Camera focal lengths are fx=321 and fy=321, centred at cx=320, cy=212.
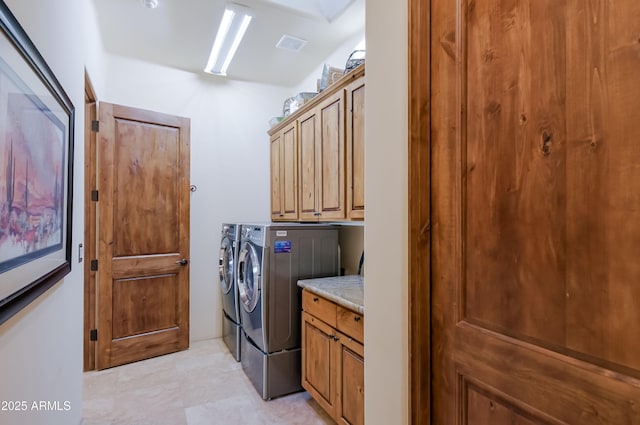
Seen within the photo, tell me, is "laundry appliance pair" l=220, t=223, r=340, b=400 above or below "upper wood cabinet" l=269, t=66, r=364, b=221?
below

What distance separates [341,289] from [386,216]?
0.97m

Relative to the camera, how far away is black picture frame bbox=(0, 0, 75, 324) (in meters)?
0.82

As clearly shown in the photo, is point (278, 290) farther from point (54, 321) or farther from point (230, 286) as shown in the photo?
point (54, 321)

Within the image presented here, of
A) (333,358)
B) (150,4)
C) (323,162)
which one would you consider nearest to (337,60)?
(323,162)

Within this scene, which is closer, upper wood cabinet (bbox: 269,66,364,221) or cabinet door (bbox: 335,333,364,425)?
cabinet door (bbox: 335,333,364,425)

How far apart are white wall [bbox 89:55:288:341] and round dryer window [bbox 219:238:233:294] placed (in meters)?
0.25

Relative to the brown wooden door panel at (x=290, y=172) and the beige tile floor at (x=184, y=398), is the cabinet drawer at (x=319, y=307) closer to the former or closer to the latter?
the beige tile floor at (x=184, y=398)

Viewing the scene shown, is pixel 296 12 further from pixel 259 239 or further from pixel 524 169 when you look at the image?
pixel 524 169

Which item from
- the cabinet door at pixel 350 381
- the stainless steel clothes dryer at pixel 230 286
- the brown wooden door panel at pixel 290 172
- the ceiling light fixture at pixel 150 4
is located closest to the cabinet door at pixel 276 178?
the brown wooden door panel at pixel 290 172

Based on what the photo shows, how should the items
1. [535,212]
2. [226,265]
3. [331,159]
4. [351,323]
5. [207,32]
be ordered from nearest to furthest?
[535,212]
[351,323]
[331,159]
[207,32]
[226,265]

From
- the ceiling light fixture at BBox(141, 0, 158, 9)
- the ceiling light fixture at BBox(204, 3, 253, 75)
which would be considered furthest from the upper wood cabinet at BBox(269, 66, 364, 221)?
the ceiling light fixture at BBox(141, 0, 158, 9)

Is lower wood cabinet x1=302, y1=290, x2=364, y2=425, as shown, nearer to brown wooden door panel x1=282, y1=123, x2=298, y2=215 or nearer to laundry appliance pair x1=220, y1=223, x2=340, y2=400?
laundry appliance pair x1=220, y1=223, x2=340, y2=400

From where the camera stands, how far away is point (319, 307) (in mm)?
2111

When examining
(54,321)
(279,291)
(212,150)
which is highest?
(212,150)
